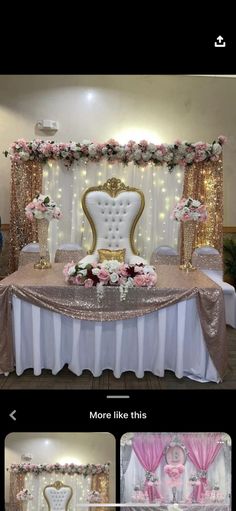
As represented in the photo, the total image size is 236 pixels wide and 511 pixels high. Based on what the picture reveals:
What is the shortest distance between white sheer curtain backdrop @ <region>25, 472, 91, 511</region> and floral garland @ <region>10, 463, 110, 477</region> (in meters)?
0.02

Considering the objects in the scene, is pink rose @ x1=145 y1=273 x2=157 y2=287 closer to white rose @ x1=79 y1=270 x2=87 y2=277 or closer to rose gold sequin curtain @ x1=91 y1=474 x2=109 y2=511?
white rose @ x1=79 y1=270 x2=87 y2=277

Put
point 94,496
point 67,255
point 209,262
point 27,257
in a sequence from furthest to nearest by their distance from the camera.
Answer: point 67,255 → point 27,257 → point 209,262 → point 94,496

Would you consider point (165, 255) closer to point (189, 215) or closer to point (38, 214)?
point (189, 215)

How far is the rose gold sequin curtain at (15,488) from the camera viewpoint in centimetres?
136

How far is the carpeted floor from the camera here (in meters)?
2.29

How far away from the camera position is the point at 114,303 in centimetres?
239

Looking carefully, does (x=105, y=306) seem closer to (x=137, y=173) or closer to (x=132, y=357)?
(x=132, y=357)

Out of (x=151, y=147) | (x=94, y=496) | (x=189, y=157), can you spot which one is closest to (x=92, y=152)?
(x=151, y=147)

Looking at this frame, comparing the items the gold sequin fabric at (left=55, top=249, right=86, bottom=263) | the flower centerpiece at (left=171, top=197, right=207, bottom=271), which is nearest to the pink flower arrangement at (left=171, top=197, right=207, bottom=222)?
the flower centerpiece at (left=171, top=197, right=207, bottom=271)

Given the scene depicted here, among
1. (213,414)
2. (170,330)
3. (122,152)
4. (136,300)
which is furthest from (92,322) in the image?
(122,152)

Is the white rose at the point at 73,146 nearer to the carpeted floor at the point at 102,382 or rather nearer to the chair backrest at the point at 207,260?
the chair backrest at the point at 207,260

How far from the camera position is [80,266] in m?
2.48

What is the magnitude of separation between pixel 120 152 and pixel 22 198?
129cm

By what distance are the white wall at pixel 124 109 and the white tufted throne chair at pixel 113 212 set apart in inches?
53.1
